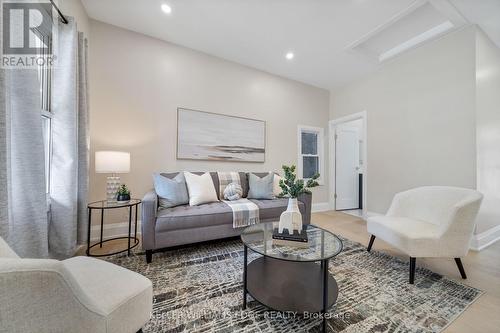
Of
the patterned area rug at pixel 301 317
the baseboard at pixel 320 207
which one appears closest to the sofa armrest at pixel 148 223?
the patterned area rug at pixel 301 317

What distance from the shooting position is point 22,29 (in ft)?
4.01

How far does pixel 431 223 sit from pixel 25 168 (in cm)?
349

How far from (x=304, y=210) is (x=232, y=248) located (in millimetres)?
1187

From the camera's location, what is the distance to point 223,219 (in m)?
2.19

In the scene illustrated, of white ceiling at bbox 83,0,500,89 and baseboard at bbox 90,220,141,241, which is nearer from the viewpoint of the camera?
white ceiling at bbox 83,0,500,89

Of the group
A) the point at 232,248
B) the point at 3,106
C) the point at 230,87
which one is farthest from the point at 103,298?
the point at 230,87

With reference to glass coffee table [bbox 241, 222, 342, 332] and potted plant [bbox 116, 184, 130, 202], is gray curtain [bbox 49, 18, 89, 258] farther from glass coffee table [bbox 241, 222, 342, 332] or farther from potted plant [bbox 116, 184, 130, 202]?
glass coffee table [bbox 241, 222, 342, 332]

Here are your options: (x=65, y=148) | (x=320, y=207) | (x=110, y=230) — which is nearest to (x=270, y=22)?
(x=65, y=148)

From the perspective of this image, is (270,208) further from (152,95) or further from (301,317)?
(152,95)

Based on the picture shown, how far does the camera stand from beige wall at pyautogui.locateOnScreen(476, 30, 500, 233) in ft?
7.76

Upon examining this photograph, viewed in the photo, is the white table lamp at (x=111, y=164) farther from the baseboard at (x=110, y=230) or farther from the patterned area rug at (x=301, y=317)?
the patterned area rug at (x=301, y=317)

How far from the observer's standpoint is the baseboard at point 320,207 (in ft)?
13.5

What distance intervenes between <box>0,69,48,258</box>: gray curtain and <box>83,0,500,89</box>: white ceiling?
170cm

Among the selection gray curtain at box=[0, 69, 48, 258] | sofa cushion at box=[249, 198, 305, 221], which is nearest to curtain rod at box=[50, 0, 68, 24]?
gray curtain at box=[0, 69, 48, 258]
